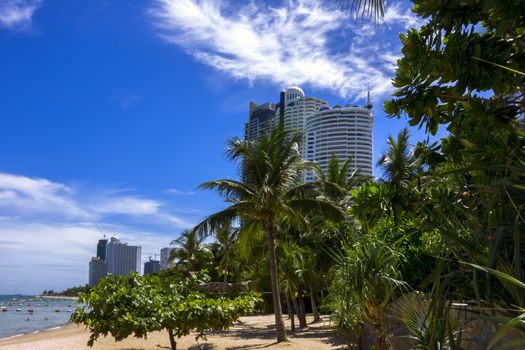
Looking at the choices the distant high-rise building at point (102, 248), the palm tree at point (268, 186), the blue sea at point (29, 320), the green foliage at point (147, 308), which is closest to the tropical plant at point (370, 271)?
the green foliage at point (147, 308)

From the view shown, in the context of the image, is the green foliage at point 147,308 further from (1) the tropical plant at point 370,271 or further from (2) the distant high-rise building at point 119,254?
(2) the distant high-rise building at point 119,254

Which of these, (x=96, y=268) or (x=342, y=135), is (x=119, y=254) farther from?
(x=342, y=135)

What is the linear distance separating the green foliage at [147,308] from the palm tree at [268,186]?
4.29m

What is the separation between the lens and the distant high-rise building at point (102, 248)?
3494 inches

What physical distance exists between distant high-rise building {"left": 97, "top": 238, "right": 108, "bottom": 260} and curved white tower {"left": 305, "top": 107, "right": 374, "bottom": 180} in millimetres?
64964

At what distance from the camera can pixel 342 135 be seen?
1217 inches

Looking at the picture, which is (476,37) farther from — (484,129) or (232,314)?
(232,314)

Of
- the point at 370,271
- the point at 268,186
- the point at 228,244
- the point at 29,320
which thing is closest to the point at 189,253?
the point at 228,244

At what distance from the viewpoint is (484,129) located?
125 inches

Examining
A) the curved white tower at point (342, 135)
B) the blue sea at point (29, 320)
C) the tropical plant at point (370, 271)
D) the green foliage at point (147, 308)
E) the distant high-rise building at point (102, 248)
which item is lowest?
the blue sea at point (29, 320)

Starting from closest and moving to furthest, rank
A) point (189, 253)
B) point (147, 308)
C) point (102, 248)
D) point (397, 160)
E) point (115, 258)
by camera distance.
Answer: point (147, 308) → point (397, 160) → point (189, 253) → point (115, 258) → point (102, 248)

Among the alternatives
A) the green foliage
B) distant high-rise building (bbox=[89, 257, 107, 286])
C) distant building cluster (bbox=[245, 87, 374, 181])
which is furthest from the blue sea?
the green foliage

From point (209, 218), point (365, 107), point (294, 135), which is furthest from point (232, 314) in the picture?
point (365, 107)

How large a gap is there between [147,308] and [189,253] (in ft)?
103
